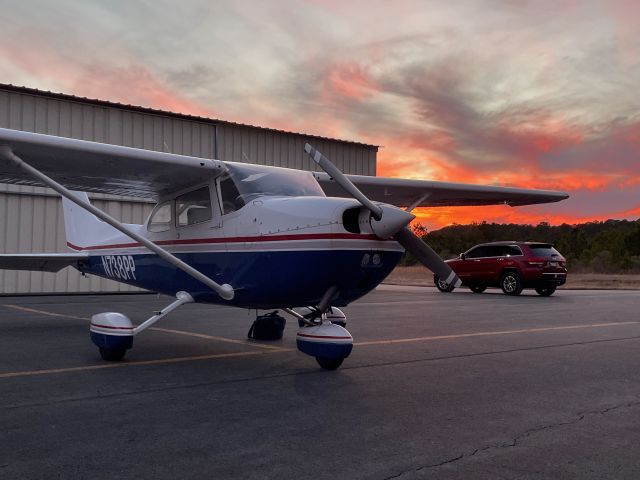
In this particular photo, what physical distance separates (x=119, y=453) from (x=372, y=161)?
24.3 m

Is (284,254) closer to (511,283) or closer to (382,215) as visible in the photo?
(382,215)

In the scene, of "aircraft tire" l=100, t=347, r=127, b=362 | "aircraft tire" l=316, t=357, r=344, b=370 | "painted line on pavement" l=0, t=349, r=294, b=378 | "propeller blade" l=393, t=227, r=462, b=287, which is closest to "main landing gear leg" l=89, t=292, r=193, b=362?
"aircraft tire" l=100, t=347, r=127, b=362

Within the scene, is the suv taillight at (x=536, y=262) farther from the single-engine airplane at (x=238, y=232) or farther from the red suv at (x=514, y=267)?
the single-engine airplane at (x=238, y=232)

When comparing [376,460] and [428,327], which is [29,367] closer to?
[376,460]

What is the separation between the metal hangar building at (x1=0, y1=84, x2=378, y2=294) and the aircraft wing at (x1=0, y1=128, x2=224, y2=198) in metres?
9.44

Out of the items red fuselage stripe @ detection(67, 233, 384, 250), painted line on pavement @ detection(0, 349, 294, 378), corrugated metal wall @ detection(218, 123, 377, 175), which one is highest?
corrugated metal wall @ detection(218, 123, 377, 175)

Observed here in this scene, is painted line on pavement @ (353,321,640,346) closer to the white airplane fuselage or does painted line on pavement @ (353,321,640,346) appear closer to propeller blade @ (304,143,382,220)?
the white airplane fuselage

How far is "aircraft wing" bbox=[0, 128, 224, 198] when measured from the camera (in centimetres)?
664

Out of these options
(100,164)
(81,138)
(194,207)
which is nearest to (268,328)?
(194,207)

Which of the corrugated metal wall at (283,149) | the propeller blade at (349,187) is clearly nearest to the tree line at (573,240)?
the corrugated metal wall at (283,149)

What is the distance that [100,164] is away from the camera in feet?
24.1

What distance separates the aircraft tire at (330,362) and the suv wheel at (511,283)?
14.9 metres

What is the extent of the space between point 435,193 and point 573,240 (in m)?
66.6

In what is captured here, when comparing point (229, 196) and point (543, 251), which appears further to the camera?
point (543, 251)
